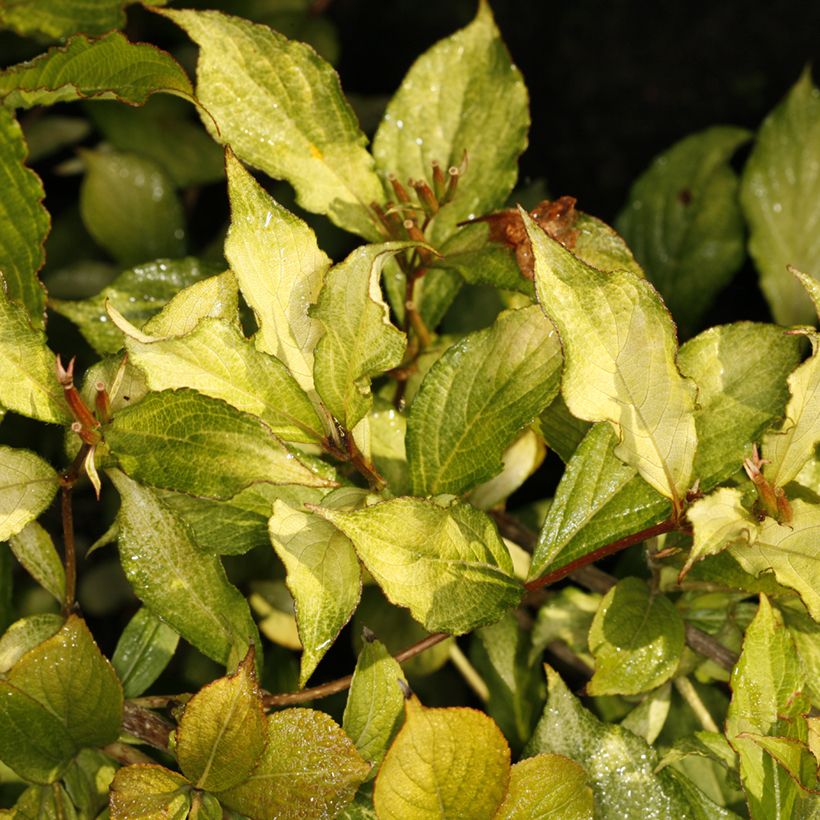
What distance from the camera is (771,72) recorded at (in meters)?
1.58

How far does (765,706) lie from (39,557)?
67 cm

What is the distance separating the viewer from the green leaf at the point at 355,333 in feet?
2.50

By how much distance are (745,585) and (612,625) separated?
0.12m

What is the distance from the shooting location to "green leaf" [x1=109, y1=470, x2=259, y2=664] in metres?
0.85

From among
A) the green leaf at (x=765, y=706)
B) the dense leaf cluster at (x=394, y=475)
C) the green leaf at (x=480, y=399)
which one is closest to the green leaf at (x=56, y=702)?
the dense leaf cluster at (x=394, y=475)

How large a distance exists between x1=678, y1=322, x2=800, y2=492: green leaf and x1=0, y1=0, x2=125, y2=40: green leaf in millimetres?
747

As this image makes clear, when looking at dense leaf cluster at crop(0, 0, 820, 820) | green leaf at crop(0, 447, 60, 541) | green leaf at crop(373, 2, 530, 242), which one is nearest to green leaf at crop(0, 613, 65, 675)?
dense leaf cluster at crop(0, 0, 820, 820)

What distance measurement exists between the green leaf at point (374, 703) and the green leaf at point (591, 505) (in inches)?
5.8

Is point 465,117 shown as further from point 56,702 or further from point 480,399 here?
point 56,702

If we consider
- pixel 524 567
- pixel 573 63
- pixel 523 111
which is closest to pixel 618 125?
pixel 573 63

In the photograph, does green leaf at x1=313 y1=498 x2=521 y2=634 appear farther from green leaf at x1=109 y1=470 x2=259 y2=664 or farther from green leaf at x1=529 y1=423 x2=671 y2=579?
green leaf at x1=109 y1=470 x2=259 y2=664

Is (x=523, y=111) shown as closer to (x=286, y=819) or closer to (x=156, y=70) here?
(x=156, y=70)

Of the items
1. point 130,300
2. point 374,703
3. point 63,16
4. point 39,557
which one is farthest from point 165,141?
point 374,703

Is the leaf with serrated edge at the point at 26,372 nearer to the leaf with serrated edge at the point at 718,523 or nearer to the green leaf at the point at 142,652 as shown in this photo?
the green leaf at the point at 142,652
